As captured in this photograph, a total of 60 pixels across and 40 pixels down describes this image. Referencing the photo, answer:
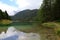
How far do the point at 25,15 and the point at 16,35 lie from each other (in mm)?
452

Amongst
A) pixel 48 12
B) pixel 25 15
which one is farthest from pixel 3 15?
pixel 48 12

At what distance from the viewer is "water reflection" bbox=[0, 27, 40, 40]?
7.09 feet

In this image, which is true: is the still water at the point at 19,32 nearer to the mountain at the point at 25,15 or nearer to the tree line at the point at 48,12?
the mountain at the point at 25,15

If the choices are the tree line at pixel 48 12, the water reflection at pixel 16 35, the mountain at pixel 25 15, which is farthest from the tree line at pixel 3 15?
the tree line at pixel 48 12

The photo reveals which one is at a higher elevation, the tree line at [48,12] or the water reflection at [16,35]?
the tree line at [48,12]

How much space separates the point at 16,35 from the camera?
225 centimetres

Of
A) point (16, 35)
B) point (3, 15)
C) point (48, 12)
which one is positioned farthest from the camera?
point (48, 12)

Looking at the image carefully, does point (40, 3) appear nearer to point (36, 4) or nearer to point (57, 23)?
point (36, 4)

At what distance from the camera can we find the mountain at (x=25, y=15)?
246 centimetres

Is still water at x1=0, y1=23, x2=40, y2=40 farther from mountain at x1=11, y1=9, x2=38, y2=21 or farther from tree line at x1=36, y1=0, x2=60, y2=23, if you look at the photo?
tree line at x1=36, y1=0, x2=60, y2=23

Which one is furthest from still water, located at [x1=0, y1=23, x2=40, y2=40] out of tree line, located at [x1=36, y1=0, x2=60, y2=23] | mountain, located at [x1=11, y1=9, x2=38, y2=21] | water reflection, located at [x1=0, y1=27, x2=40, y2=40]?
tree line, located at [x1=36, y1=0, x2=60, y2=23]

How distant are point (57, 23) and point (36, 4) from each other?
50cm

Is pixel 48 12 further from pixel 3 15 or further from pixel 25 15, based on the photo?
pixel 3 15

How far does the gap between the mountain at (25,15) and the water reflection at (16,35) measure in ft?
0.71
